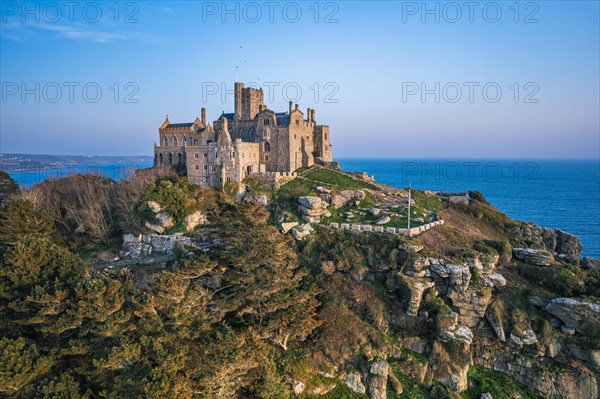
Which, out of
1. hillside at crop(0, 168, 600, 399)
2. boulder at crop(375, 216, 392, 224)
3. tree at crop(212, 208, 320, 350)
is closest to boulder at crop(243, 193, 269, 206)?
hillside at crop(0, 168, 600, 399)

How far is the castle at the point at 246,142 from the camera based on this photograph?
5250cm

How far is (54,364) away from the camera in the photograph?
960 inches

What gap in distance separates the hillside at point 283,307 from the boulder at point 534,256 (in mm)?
223

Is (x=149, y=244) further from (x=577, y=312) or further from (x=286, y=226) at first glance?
(x=577, y=312)

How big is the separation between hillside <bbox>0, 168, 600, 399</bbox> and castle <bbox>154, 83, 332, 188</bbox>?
8752 mm

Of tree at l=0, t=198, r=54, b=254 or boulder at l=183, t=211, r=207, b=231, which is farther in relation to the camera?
boulder at l=183, t=211, r=207, b=231

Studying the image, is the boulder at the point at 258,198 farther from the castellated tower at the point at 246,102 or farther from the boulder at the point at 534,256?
the boulder at the point at 534,256

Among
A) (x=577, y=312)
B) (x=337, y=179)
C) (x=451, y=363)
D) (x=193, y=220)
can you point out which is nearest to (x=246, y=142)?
(x=337, y=179)

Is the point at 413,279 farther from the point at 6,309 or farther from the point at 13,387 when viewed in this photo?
the point at 6,309

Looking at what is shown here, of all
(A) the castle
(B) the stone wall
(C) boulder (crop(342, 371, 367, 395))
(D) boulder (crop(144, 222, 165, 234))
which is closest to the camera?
(C) boulder (crop(342, 371, 367, 395))

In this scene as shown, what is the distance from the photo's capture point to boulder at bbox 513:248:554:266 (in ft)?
121

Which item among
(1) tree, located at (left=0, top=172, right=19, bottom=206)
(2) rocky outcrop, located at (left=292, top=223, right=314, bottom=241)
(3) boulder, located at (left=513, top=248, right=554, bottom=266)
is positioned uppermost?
(1) tree, located at (left=0, top=172, right=19, bottom=206)

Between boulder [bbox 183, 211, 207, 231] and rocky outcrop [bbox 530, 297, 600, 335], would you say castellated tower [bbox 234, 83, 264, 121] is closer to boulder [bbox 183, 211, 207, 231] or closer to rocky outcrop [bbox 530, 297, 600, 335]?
boulder [bbox 183, 211, 207, 231]

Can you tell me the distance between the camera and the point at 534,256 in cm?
3762
